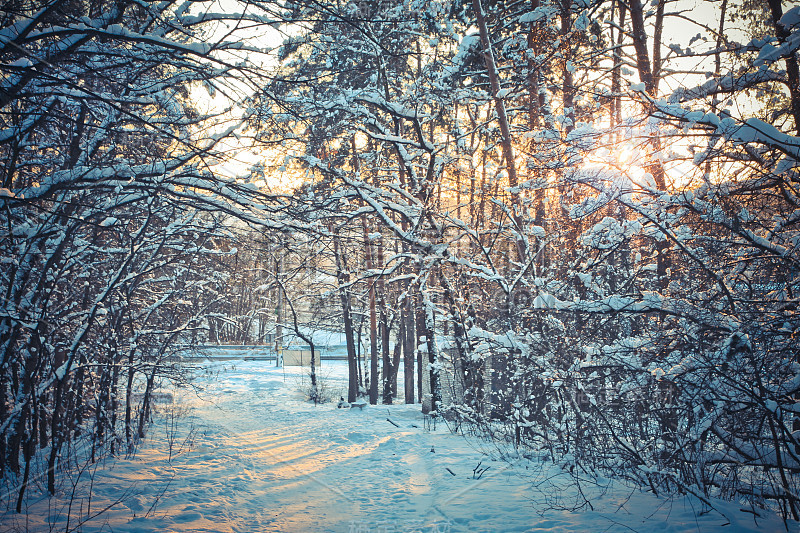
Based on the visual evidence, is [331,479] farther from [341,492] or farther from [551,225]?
[551,225]

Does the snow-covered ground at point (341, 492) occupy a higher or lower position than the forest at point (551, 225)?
lower

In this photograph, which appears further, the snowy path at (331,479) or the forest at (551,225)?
the snowy path at (331,479)

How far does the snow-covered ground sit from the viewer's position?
4.33 metres

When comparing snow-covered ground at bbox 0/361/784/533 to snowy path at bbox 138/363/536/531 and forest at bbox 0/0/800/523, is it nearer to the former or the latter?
snowy path at bbox 138/363/536/531

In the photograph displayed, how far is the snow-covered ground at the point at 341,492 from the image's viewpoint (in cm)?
433

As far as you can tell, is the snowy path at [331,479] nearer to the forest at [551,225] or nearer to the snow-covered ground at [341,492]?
the snow-covered ground at [341,492]

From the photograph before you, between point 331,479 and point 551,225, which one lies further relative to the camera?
point 551,225

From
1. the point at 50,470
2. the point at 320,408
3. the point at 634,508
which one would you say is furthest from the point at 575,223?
the point at 320,408

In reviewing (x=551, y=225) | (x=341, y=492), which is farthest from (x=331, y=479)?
(x=551, y=225)

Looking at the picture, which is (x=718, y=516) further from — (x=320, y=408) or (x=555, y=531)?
(x=320, y=408)

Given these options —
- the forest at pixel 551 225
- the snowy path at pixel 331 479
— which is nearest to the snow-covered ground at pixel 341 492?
the snowy path at pixel 331 479

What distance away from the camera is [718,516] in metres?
4.04

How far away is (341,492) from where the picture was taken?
5598 millimetres

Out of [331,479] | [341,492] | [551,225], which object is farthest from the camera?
[551,225]
